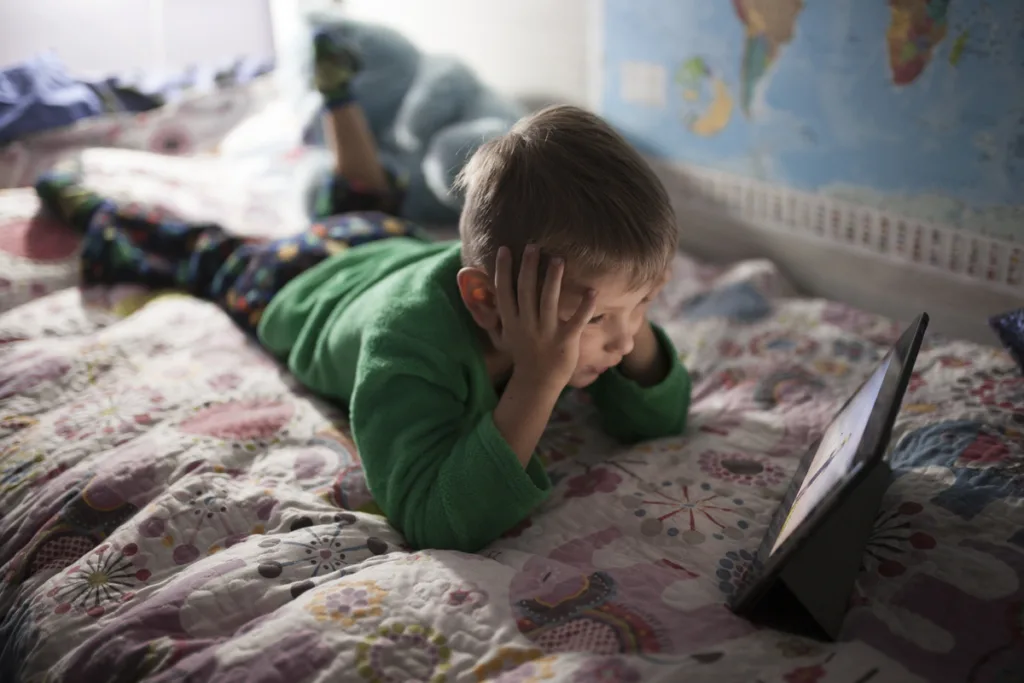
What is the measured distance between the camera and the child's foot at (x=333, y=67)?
1737 millimetres

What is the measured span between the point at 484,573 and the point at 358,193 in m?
1.07

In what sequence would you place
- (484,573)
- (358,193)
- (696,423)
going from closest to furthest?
(484,573), (696,423), (358,193)

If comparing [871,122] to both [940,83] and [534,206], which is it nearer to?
[940,83]

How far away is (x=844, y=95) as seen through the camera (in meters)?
1.39

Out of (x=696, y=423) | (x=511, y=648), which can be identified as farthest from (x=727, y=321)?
(x=511, y=648)

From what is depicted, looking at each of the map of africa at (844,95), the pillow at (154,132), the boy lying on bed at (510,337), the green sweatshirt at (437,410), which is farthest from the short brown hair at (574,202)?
the pillow at (154,132)

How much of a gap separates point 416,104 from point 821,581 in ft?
4.63

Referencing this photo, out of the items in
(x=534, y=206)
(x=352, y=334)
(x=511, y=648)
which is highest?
(x=534, y=206)

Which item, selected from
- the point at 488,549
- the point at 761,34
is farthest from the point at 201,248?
the point at 761,34

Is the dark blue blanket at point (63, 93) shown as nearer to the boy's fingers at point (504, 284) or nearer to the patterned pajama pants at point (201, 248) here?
the patterned pajama pants at point (201, 248)

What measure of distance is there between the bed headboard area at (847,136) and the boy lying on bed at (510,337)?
1.53 ft

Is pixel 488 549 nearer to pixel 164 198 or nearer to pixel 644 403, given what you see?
pixel 644 403

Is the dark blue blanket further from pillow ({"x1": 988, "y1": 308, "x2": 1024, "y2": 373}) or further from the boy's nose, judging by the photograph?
pillow ({"x1": 988, "y1": 308, "x2": 1024, "y2": 373})

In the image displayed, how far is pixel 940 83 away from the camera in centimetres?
125
